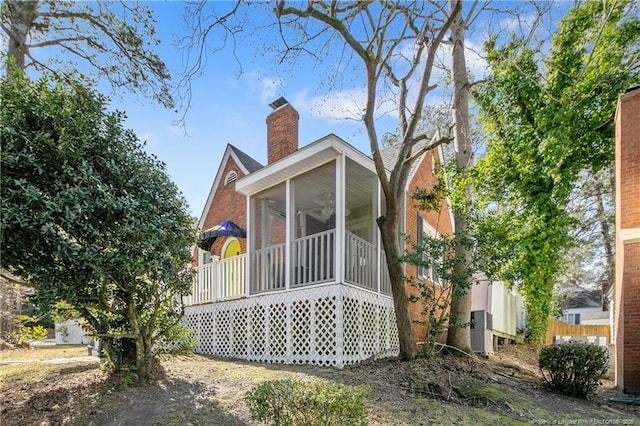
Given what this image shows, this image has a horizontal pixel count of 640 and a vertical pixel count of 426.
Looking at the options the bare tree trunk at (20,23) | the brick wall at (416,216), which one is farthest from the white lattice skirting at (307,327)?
the bare tree trunk at (20,23)

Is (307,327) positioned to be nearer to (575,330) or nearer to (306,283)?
(306,283)

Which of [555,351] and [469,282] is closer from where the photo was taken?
[555,351]

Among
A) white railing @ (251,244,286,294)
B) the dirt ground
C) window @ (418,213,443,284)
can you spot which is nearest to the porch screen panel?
white railing @ (251,244,286,294)

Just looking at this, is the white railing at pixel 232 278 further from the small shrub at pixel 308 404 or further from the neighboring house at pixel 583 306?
the neighboring house at pixel 583 306

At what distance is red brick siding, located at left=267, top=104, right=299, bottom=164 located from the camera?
11422 millimetres

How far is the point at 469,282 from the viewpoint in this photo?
810 centimetres

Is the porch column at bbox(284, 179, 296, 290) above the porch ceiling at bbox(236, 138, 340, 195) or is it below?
below

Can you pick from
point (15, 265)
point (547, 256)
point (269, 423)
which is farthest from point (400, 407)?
point (547, 256)

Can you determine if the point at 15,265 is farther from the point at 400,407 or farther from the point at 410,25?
A: the point at 410,25

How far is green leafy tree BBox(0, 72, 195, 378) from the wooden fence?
1657cm

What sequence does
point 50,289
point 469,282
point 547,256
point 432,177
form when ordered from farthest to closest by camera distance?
point 432,177 → point 547,256 → point 469,282 → point 50,289

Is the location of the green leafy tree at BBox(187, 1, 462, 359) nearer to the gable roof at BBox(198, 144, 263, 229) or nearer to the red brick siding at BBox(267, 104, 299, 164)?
the red brick siding at BBox(267, 104, 299, 164)

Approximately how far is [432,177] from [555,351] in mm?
7042

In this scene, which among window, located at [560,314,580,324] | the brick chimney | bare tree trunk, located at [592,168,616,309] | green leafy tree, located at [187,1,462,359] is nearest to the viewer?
green leafy tree, located at [187,1,462,359]
